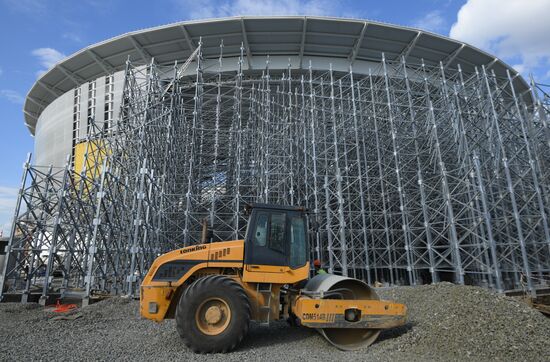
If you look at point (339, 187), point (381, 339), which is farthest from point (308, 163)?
point (381, 339)

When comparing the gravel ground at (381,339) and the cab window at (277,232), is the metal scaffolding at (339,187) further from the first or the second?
the cab window at (277,232)

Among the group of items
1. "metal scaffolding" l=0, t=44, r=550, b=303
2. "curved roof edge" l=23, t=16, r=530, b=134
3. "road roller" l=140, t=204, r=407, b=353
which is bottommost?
"road roller" l=140, t=204, r=407, b=353

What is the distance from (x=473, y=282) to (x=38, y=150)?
29.1 m

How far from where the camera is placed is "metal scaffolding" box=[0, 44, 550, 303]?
11703 mm

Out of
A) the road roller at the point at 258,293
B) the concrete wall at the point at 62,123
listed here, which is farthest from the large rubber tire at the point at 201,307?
the concrete wall at the point at 62,123

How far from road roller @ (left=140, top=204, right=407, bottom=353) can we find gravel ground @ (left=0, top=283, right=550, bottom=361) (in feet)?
0.99

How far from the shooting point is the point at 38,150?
26656 millimetres

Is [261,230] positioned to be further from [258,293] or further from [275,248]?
[258,293]

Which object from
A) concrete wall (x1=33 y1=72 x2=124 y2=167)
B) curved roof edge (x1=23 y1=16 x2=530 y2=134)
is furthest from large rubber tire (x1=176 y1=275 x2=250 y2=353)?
concrete wall (x1=33 y1=72 x2=124 y2=167)

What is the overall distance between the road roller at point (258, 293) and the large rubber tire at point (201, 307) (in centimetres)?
1

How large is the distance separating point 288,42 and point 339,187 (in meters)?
9.55

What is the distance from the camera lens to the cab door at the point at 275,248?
5.32 metres

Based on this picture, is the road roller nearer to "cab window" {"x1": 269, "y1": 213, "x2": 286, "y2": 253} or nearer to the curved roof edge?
"cab window" {"x1": 269, "y1": 213, "x2": 286, "y2": 253}

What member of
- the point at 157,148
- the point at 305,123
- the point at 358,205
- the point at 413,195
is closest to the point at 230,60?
the point at 305,123
